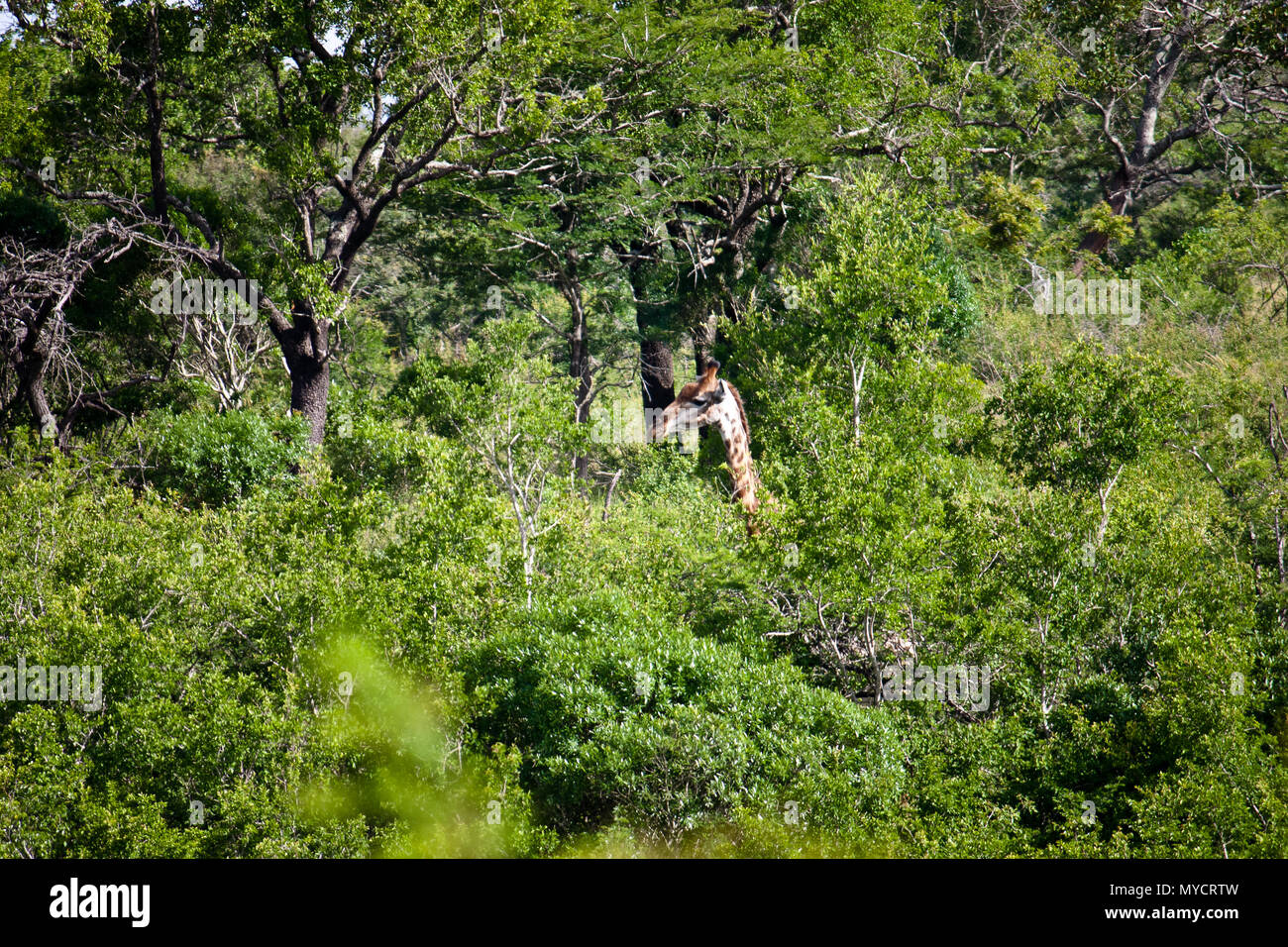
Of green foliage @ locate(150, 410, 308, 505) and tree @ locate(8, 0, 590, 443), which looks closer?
tree @ locate(8, 0, 590, 443)

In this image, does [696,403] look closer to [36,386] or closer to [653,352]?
[653,352]

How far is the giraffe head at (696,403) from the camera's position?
15906 millimetres

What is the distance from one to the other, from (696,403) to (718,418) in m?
0.41

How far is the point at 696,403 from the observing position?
632 inches

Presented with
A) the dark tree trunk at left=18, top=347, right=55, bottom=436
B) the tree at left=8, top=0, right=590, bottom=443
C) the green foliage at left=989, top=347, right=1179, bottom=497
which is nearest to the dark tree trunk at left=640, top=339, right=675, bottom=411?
the tree at left=8, top=0, right=590, bottom=443

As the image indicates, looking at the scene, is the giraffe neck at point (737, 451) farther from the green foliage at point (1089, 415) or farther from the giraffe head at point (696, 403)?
the green foliage at point (1089, 415)

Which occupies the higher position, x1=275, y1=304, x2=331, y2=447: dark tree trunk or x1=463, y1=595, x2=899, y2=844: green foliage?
x1=275, y1=304, x2=331, y2=447: dark tree trunk

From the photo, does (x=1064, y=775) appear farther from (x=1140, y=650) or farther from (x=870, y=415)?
(x=870, y=415)

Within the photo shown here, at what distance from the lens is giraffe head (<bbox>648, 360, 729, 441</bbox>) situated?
15906 mm

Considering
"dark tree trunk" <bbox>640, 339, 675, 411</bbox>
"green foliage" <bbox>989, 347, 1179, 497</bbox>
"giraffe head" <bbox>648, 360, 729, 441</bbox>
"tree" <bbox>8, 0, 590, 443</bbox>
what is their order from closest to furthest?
"green foliage" <bbox>989, 347, 1179, 497</bbox>
"giraffe head" <bbox>648, 360, 729, 441</bbox>
"tree" <bbox>8, 0, 590, 443</bbox>
"dark tree trunk" <bbox>640, 339, 675, 411</bbox>

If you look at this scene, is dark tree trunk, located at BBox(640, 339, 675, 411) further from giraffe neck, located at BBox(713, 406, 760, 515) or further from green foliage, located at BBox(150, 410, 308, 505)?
giraffe neck, located at BBox(713, 406, 760, 515)

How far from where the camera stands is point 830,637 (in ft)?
41.3

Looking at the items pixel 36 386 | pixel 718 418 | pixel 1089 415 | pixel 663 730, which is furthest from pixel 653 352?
pixel 663 730

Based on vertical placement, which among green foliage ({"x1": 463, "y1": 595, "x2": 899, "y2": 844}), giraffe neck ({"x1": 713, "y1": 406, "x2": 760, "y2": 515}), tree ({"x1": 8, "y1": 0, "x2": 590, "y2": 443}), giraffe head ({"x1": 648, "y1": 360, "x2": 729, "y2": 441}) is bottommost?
green foliage ({"x1": 463, "y1": 595, "x2": 899, "y2": 844})
